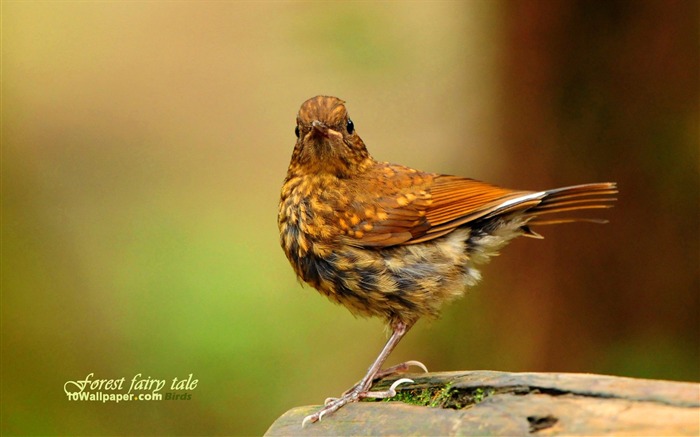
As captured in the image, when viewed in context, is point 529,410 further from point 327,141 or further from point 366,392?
point 327,141

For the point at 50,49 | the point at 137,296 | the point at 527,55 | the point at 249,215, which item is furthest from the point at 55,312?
the point at 527,55

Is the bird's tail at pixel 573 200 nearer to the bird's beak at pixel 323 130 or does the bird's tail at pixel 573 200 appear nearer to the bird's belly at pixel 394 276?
the bird's belly at pixel 394 276

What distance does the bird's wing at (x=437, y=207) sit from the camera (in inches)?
163

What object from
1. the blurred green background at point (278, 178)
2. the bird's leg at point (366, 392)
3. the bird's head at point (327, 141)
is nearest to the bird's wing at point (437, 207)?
the bird's head at point (327, 141)

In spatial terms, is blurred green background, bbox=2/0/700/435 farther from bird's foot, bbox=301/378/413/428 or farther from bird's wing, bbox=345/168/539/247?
bird's foot, bbox=301/378/413/428

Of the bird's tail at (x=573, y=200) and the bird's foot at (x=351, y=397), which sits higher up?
the bird's tail at (x=573, y=200)

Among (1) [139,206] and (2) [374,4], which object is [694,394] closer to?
(2) [374,4]

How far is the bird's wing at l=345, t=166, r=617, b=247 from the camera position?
13.6 ft

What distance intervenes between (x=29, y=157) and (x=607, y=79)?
5.20 metres

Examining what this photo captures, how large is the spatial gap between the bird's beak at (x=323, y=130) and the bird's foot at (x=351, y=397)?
1.23 meters

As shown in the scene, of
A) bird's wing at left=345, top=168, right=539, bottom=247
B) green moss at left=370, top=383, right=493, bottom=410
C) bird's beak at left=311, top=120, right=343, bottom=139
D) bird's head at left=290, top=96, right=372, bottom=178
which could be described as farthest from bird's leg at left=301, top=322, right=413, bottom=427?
bird's beak at left=311, top=120, right=343, bottom=139

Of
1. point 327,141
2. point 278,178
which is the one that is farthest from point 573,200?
point 278,178

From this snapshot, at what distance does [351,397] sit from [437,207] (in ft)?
3.54

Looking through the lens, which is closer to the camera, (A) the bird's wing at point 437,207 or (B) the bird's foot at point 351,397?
(B) the bird's foot at point 351,397
